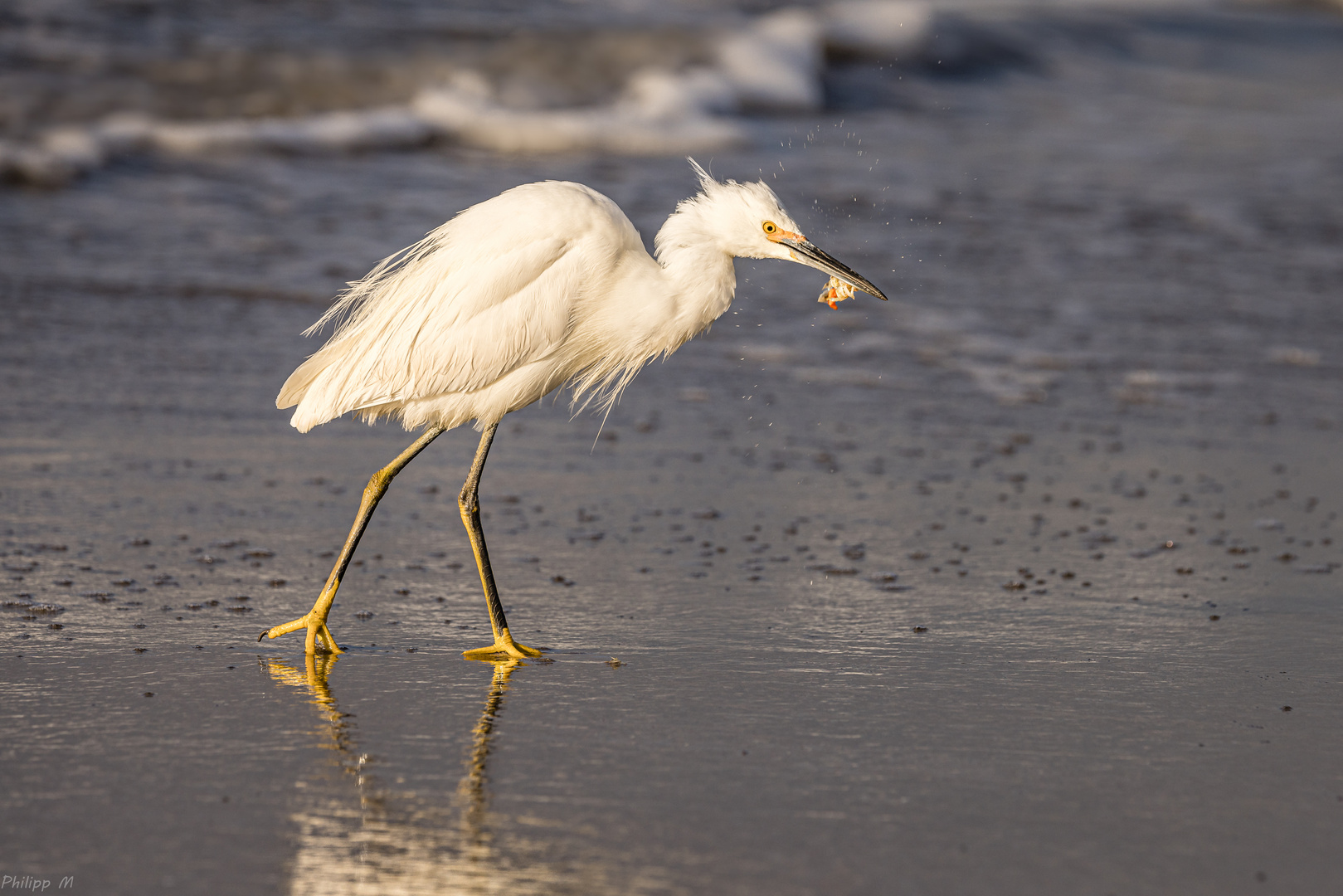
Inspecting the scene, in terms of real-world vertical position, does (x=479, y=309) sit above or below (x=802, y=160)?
below

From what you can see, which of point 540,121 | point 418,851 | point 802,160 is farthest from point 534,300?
point 540,121

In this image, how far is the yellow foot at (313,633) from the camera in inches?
157

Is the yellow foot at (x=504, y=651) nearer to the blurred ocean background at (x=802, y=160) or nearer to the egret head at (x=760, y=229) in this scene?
the egret head at (x=760, y=229)

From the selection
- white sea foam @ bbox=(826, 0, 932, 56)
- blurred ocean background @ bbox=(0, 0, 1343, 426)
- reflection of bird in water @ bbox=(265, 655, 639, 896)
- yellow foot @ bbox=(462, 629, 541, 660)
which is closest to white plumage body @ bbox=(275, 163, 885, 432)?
yellow foot @ bbox=(462, 629, 541, 660)

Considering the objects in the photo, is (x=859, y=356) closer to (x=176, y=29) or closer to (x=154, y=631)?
(x=154, y=631)

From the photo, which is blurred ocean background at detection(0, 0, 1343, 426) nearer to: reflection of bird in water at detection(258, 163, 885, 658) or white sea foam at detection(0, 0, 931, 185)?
white sea foam at detection(0, 0, 931, 185)

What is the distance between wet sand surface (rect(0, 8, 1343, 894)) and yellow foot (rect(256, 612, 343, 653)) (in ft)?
0.17

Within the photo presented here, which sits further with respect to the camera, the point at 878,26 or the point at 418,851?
the point at 878,26

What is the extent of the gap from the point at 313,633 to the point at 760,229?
1727mm

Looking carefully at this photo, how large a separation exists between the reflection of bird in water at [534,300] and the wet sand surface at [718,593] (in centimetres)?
61

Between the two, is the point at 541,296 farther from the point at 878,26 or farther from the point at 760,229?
the point at 878,26

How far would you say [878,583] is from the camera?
4766 mm

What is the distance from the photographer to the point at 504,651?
4.04m

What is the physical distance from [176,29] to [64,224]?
347 inches
